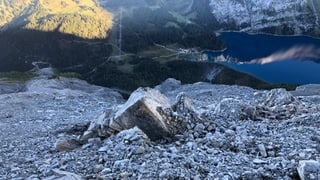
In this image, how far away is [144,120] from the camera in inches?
708

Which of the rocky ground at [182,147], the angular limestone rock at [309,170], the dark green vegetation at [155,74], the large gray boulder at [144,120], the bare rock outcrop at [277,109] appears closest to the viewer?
the angular limestone rock at [309,170]

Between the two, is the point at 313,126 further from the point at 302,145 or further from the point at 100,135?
the point at 100,135

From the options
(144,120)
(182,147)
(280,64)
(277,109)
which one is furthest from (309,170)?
(280,64)

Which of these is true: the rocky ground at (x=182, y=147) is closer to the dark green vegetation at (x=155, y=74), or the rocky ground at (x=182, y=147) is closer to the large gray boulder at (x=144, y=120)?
the large gray boulder at (x=144, y=120)

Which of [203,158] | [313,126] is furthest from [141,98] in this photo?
[313,126]

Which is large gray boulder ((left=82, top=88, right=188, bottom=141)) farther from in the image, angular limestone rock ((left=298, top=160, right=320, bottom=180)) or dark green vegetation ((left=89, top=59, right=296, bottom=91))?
dark green vegetation ((left=89, top=59, right=296, bottom=91))

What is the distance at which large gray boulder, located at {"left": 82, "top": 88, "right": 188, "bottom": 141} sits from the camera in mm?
17875

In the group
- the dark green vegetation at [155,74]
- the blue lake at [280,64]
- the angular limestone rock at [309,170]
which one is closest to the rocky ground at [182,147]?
the angular limestone rock at [309,170]

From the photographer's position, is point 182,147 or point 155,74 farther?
point 155,74

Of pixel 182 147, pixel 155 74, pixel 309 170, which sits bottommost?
pixel 155 74

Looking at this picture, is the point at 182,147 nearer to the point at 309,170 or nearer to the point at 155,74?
the point at 309,170

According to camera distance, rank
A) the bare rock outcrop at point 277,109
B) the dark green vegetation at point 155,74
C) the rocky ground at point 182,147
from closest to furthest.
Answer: the rocky ground at point 182,147, the bare rock outcrop at point 277,109, the dark green vegetation at point 155,74

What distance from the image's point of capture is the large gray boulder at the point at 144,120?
1788 cm

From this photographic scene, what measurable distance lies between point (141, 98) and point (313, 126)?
8.64 m
